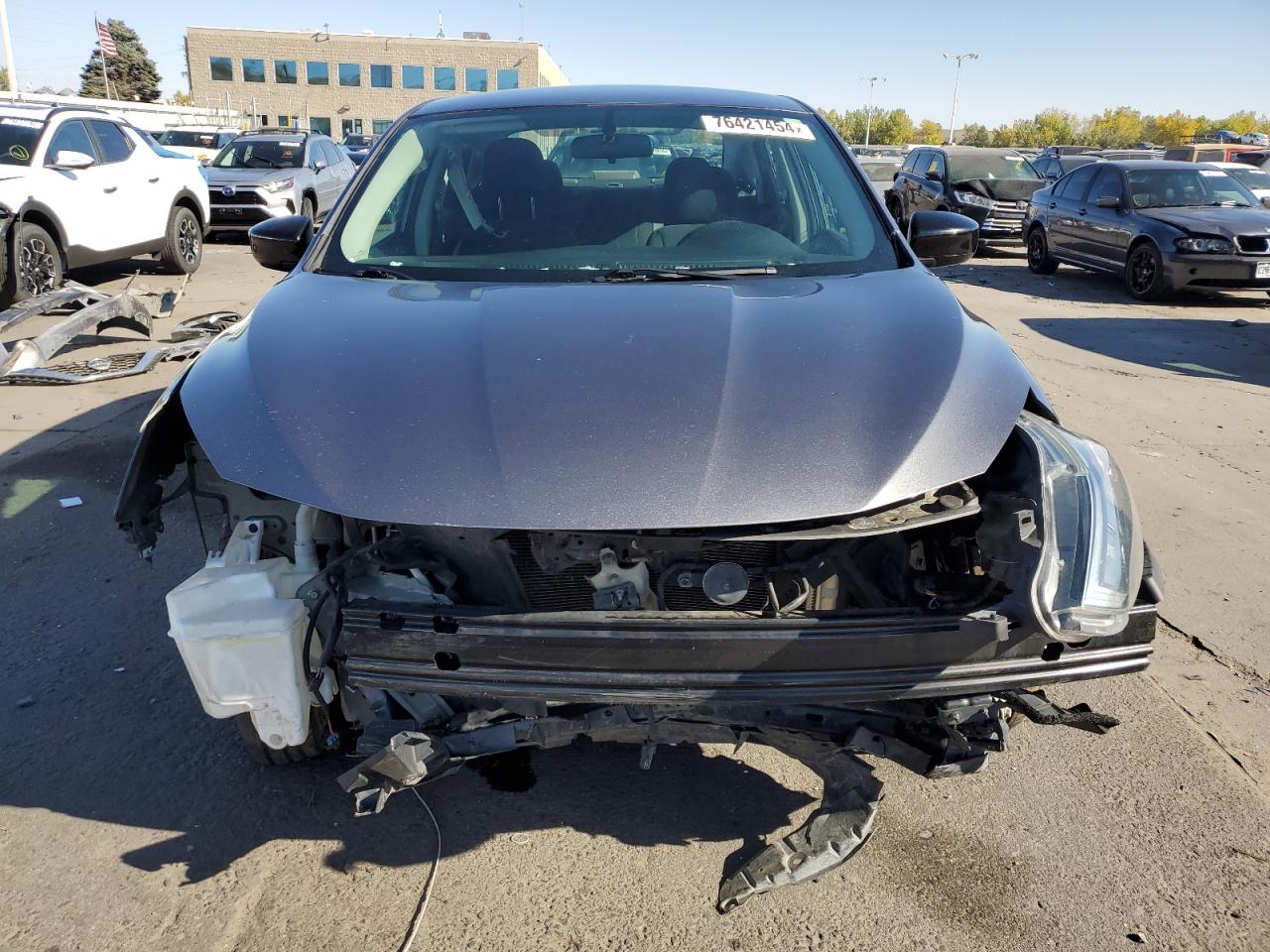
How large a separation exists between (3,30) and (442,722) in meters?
38.0

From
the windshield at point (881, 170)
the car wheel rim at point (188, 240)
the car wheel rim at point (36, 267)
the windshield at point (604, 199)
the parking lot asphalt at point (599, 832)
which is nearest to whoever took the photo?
the parking lot asphalt at point (599, 832)

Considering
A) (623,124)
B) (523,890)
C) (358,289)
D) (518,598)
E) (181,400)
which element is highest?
(623,124)

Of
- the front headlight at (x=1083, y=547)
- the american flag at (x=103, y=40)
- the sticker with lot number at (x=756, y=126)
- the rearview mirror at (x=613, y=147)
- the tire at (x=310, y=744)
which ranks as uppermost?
the american flag at (x=103, y=40)

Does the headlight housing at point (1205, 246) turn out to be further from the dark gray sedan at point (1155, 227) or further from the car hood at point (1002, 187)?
the car hood at point (1002, 187)

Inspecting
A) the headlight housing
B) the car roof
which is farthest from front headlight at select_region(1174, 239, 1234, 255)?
the car roof

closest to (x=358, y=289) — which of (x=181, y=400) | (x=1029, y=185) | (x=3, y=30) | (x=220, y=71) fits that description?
(x=181, y=400)

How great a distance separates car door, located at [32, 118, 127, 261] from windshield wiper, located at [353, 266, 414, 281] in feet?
24.9

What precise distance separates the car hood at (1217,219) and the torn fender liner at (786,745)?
1074 centimetres

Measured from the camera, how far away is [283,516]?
7.72ft

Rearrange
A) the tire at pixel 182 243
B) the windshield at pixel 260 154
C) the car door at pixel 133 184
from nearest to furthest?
the car door at pixel 133 184
the tire at pixel 182 243
the windshield at pixel 260 154

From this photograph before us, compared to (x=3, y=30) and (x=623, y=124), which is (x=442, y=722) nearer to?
(x=623, y=124)

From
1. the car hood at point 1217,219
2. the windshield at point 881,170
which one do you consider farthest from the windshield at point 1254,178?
the windshield at point 881,170

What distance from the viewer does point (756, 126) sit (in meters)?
3.66

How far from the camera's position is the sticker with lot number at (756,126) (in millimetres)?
3613
